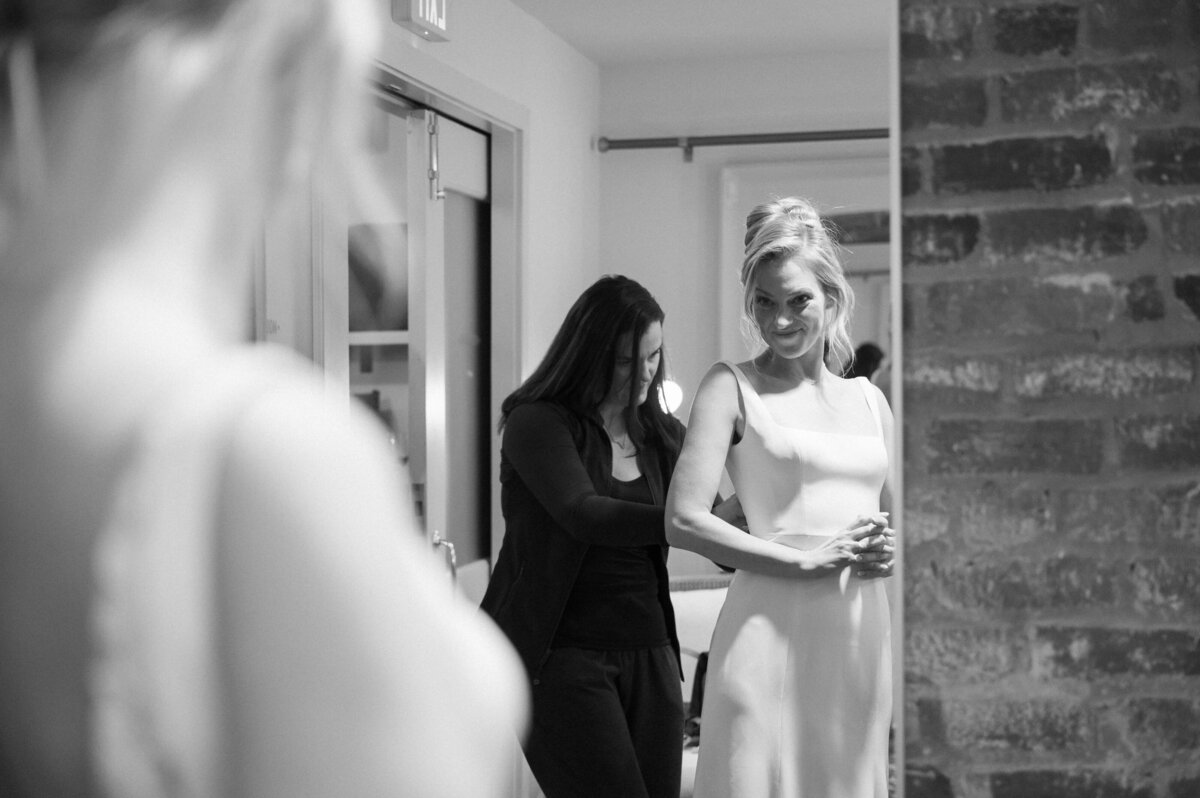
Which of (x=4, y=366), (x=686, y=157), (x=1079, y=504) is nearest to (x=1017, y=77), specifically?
(x=1079, y=504)

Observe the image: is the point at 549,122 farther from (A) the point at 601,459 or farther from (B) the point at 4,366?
(B) the point at 4,366

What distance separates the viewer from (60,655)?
312 mm

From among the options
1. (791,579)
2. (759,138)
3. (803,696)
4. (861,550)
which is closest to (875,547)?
(861,550)

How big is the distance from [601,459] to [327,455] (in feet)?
6.36

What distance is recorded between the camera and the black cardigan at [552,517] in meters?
2.09

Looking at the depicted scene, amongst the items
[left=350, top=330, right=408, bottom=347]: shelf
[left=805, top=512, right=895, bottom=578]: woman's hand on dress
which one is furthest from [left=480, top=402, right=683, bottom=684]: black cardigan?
[left=350, top=330, right=408, bottom=347]: shelf

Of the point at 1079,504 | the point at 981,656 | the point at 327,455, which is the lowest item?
the point at 981,656

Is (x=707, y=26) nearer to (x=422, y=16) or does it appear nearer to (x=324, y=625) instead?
(x=422, y=16)

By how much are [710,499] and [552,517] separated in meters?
0.36

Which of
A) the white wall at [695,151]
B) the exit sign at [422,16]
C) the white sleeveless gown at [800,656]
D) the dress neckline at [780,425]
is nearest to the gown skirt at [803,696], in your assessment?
the white sleeveless gown at [800,656]

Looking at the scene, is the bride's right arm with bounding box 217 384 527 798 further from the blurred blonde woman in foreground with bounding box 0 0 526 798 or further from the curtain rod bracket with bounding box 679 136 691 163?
the curtain rod bracket with bounding box 679 136 691 163

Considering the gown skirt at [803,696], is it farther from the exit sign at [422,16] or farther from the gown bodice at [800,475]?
the exit sign at [422,16]

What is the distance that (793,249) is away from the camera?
196 centimetres

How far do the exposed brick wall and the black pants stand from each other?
0.82 m
